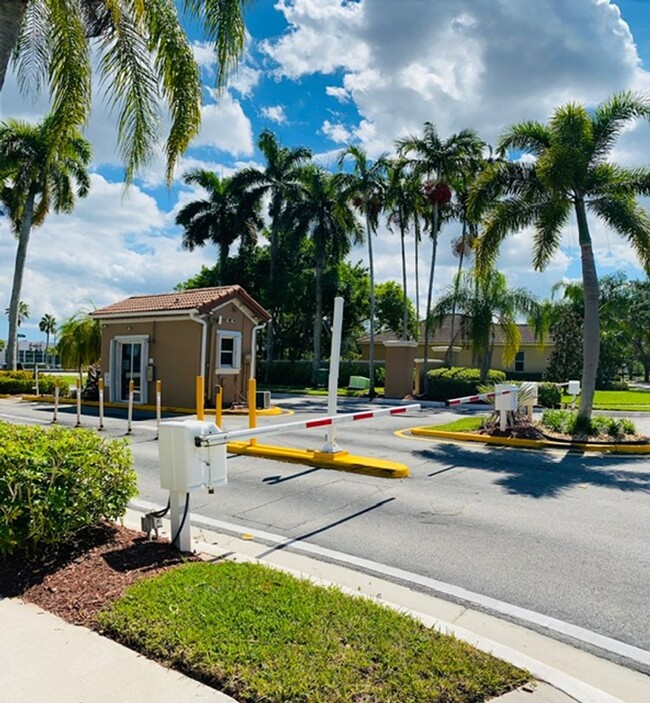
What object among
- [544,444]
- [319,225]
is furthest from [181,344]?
[319,225]

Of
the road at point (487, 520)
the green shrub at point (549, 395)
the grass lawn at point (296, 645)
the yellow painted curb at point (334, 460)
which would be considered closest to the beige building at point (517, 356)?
the green shrub at point (549, 395)

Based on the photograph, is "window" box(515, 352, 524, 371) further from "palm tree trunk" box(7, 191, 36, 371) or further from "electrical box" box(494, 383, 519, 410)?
"palm tree trunk" box(7, 191, 36, 371)

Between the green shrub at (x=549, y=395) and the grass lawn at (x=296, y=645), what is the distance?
19.2 m

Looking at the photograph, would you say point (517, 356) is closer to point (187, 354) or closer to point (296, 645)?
point (187, 354)

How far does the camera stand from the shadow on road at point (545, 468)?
28.4ft

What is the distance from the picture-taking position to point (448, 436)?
13391 mm

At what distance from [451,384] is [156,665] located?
2428 cm

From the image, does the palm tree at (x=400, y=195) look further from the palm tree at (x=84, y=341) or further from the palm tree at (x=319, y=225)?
the palm tree at (x=84, y=341)

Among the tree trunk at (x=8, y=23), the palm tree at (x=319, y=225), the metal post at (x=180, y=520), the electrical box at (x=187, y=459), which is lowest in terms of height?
the metal post at (x=180, y=520)

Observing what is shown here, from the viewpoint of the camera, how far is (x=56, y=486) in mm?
4719

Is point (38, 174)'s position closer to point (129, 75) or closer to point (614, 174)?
point (129, 75)

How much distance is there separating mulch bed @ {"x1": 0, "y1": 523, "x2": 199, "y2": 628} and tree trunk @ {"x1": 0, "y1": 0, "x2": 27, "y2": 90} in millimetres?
5680

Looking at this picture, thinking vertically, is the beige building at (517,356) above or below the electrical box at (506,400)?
above

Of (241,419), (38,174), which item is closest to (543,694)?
(241,419)
